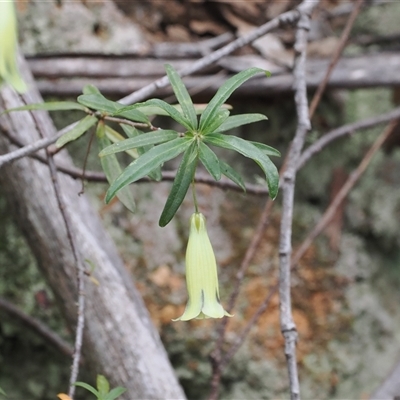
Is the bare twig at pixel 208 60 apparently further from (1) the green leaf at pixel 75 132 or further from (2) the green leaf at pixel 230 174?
(2) the green leaf at pixel 230 174

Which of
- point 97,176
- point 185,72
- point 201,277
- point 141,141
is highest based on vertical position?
point 185,72

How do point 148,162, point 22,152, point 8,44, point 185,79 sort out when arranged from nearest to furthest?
point 8,44 < point 148,162 < point 22,152 < point 185,79

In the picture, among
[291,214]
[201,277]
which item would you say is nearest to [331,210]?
[291,214]

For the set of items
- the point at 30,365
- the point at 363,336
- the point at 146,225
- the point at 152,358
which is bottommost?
the point at 152,358

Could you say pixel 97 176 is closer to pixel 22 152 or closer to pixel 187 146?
pixel 22 152

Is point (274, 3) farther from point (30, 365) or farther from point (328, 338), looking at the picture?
point (30, 365)

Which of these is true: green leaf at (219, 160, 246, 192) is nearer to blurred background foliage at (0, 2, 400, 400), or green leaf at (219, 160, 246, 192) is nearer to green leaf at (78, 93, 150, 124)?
green leaf at (78, 93, 150, 124)

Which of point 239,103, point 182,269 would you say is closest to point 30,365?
Answer: point 182,269

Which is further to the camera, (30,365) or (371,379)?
(371,379)
